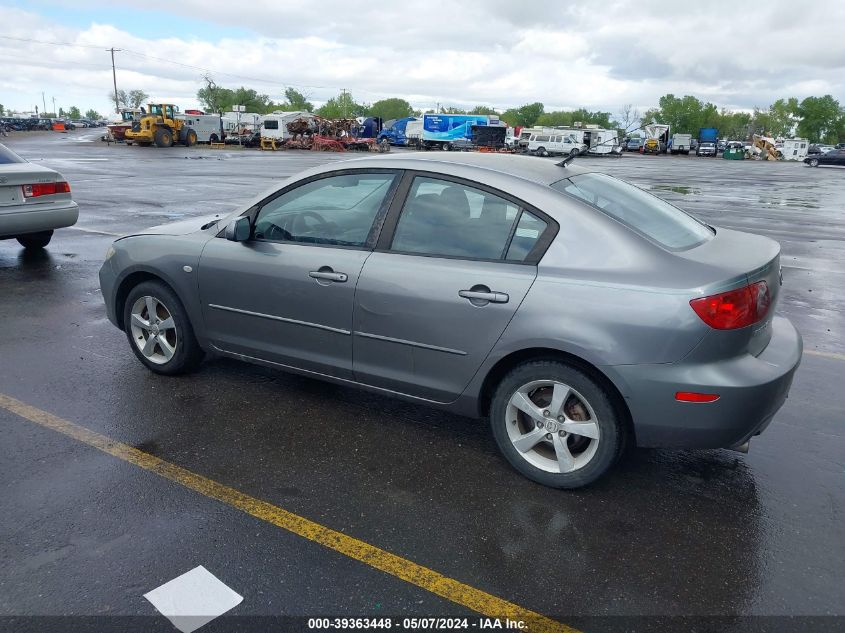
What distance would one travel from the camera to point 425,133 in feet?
195

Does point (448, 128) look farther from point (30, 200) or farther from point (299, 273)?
point (299, 273)

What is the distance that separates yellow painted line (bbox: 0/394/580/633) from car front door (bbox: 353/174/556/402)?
0.99 metres

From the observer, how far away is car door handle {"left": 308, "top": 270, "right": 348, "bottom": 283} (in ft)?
→ 12.6

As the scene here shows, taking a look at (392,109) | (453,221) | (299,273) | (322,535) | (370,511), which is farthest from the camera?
(392,109)

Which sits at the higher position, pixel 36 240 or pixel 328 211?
pixel 328 211

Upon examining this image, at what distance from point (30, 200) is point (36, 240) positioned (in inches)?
47.5

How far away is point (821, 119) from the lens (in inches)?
5143

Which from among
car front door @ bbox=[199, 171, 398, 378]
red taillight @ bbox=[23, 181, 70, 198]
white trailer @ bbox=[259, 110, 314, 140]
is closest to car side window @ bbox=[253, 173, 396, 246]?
car front door @ bbox=[199, 171, 398, 378]

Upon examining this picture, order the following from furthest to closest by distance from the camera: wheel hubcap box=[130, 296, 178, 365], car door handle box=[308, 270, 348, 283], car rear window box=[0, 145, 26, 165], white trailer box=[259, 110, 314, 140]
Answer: white trailer box=[259, 110, 314, 140] < car rear window box=[0, 145, 26, 165] < wheel hubcap box=[130, 296, 178, 365] < car door handle box=[308, 270, 348, 283]

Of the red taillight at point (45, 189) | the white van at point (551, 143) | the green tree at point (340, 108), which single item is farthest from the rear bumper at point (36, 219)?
the green tree at point (340, 108)

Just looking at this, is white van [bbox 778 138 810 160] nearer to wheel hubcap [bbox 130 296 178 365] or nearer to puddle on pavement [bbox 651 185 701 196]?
puddle on pavement [bbox 651 185 701 196]

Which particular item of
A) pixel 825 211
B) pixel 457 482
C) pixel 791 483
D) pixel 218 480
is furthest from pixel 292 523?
pixel 825 211

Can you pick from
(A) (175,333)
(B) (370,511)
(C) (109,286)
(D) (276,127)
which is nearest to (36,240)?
(C) (109,286)

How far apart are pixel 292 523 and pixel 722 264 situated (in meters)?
2.38
